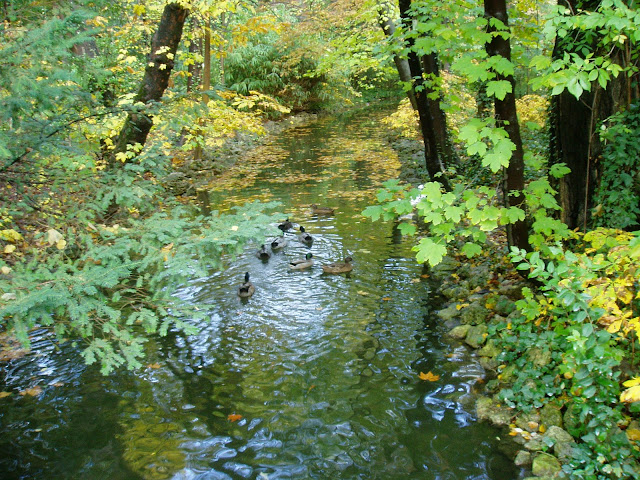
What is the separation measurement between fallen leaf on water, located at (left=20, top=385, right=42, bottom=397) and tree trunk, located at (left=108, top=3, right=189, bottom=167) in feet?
A: 8.73

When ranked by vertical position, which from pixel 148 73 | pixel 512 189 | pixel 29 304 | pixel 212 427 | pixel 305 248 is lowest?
pixel 212 427

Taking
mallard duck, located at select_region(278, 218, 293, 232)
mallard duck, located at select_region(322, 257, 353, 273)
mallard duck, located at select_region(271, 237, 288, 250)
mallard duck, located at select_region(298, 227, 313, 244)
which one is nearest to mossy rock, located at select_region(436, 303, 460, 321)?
mallard duck, located at select_region(322, 257, 353, 273)

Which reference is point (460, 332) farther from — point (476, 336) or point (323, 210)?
point (323, 210)

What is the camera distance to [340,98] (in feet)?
89.1

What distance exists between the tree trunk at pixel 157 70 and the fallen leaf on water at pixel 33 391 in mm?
2661

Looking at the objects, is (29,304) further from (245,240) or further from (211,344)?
(211,344)

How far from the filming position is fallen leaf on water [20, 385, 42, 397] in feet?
15.4

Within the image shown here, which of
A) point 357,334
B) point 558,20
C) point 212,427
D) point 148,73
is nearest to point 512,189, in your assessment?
point 558,20

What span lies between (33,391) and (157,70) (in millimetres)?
3953

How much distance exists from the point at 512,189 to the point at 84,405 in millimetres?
4680

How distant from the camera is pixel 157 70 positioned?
5.85 m

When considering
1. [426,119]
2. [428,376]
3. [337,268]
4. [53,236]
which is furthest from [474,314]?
[53,236]

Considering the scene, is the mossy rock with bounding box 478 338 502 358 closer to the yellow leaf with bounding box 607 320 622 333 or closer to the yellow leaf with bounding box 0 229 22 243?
the yellow leaf with bounding box 607 320 622 333

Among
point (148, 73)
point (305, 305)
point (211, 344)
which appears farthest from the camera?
point (305, 305)
